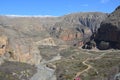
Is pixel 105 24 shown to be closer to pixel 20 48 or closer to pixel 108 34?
pixel 108 34

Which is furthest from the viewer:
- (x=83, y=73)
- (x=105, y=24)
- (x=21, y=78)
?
(x=105, y=24)

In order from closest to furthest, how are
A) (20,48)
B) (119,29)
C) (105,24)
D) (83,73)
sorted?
(83,73) → (20,48) → (119,29) → (105,24)

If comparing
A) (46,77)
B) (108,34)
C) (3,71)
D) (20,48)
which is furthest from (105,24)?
(3,71)

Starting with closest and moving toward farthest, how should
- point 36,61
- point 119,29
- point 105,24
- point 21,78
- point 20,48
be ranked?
point 21,78, point 20,48, point 36,61, point 119,29, point 105,24

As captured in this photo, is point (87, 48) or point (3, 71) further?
point (87, 48)

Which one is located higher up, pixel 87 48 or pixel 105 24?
pixel 105 24

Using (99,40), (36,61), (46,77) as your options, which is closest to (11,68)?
(46,77)
